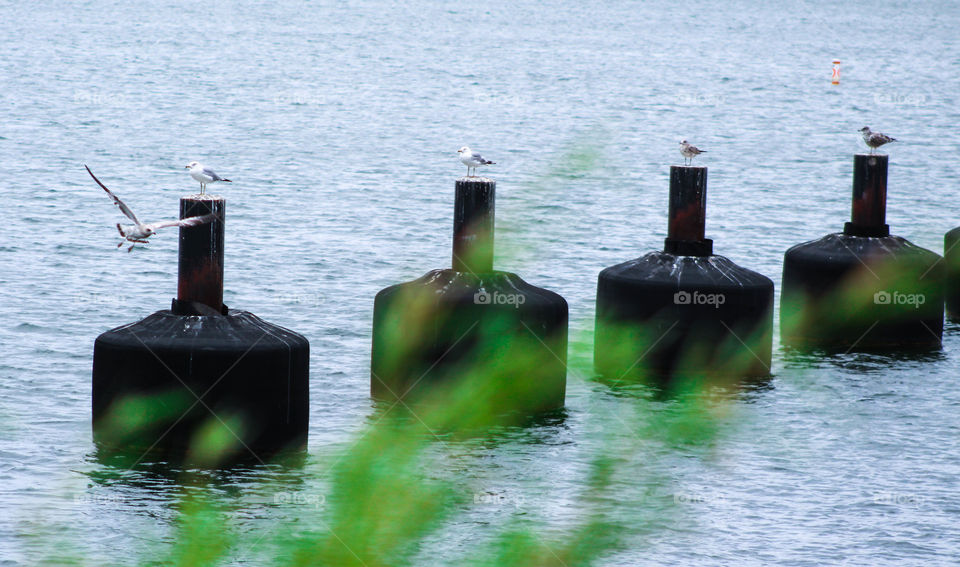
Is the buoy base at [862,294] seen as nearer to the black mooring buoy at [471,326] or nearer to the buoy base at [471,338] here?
the buoy base at [471,338]

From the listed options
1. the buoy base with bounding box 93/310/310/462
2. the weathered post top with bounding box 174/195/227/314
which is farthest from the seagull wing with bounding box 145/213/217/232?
the buoy base with bounding box 93/310/310/462

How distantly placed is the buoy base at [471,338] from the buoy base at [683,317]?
7.05 ft

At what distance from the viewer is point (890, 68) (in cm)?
13412

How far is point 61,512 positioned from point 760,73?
364 feet

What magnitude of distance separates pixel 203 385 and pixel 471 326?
4.09 metres

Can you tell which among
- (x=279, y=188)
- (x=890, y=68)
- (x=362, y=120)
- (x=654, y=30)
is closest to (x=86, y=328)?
(x=279, y=188)

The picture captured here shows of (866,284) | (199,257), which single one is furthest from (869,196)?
(199,257)

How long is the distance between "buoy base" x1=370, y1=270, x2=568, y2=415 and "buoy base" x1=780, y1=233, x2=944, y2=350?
6.39 m

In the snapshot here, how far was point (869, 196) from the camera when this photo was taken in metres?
27.3

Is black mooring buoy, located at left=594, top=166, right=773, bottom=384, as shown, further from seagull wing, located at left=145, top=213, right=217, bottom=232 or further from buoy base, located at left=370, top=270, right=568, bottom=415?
seagull wing, located at left=145, top=213, right=217, bottom=232

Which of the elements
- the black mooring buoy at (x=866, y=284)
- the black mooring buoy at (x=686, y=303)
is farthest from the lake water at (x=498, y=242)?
the black mooring buoy at (x=686, y=303)

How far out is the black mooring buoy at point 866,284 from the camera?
2716 centimetres

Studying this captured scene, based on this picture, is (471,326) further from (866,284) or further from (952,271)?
(952,271)

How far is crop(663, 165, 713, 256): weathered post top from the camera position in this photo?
24.4 m
